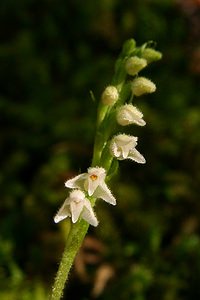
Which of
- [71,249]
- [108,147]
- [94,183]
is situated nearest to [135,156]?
[108,147]

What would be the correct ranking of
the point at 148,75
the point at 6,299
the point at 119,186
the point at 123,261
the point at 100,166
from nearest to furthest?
the point at 100,166 < the point at 6,299 < the point at 123,261 < the point at 119,186 < the point at 148,75

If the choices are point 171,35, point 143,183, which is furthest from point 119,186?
point 171,35

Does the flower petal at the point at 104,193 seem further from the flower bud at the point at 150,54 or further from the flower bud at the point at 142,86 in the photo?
the flower bud at the point at 150,54

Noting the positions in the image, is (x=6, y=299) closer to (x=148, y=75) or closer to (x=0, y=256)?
(x=0, y=256)

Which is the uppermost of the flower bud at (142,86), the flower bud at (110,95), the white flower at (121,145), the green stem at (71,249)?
the flower bud at (142,86)

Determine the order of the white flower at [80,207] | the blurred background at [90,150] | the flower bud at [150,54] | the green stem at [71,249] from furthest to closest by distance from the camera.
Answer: the blurred background at [90,150] → the flower bud at [150,54] → the green stem at [71,249] → the white flower at [80,207]

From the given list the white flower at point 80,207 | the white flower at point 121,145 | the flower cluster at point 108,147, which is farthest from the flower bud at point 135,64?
the white flower at point 80,207

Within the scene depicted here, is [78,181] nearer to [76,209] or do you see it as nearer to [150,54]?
[76,209]
